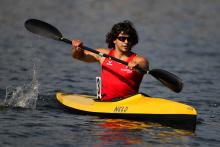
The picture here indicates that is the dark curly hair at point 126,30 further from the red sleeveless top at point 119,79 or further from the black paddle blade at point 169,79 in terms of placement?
the black paddle blade at point 169,79

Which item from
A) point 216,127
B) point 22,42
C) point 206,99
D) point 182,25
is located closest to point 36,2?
point 182,25

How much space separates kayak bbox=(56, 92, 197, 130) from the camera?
11.2 m

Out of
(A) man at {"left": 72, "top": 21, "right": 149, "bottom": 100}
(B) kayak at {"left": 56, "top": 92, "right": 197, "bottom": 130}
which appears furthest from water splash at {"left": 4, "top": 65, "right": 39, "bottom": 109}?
(A) man at {"left": 72, "top": 21, "right": 149, "bottom": 100}

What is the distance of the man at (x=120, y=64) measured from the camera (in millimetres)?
12008

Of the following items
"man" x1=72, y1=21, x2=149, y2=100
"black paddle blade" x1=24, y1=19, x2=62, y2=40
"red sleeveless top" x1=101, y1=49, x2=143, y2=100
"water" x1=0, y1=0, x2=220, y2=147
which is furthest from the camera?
"black paddle blade" x1=24, y1=19, x2=62, y2=40

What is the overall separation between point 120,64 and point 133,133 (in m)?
1.69

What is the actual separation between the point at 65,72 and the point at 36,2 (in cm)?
1907

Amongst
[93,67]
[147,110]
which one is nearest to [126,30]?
[147,110]

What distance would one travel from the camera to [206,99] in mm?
15055

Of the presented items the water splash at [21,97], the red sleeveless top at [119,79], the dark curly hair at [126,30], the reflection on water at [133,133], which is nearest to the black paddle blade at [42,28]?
the water splash at [21,97]

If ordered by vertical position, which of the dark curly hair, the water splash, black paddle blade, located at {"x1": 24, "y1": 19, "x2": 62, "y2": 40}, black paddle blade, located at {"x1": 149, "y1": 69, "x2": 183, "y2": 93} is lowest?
the water splash

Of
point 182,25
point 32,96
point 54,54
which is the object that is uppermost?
point 182,25

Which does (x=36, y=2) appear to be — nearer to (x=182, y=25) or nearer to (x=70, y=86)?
(x=182, y=25)

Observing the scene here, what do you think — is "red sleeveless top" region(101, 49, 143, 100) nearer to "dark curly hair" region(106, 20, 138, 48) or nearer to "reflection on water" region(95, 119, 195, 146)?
"dark curly hair" region(106, 20, 138, 48)
